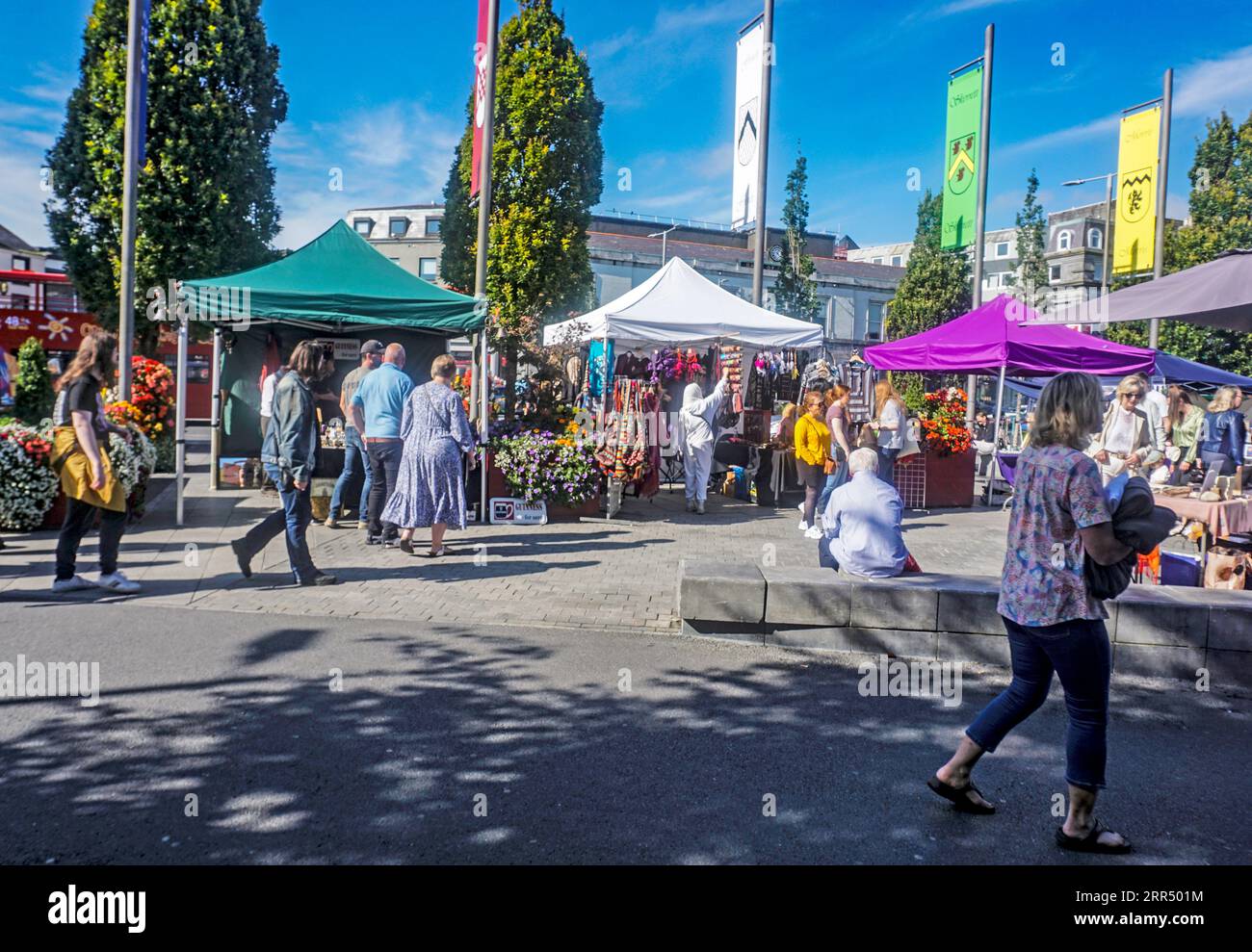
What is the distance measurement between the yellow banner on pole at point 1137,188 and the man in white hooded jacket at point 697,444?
32.8 feet

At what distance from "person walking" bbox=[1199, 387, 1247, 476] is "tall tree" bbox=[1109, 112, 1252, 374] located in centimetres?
1603

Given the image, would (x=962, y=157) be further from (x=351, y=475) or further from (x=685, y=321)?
(x=351, y=475)

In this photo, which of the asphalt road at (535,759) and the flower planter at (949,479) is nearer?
the asphalt road at (535,759)

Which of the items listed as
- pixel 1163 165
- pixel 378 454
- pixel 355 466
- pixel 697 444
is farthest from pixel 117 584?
pixel 1163 165

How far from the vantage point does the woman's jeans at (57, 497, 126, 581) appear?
6676mm

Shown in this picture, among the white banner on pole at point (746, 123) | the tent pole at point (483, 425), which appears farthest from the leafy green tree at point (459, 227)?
the tent pole at point (483, 425)

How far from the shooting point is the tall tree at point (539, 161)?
17.7m

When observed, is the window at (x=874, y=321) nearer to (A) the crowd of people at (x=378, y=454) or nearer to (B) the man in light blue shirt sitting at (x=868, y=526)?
(A) the crowd of people at (x=378, y=454)

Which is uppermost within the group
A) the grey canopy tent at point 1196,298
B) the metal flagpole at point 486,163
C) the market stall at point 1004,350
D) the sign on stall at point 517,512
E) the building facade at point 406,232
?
the building facade at point 406,232

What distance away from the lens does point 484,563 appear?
8594 millimetres

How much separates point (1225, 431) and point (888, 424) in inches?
140

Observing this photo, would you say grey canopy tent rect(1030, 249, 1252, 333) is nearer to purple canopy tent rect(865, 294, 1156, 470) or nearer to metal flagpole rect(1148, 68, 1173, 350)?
purple canopy tent rect(865, 294, 1156, 470)

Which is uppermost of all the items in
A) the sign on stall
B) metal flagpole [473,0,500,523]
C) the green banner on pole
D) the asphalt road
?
the green banner on pole

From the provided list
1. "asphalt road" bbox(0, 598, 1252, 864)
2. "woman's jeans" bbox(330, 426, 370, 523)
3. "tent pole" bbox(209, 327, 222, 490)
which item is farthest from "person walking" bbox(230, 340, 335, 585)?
"tent pole" bbox(209, 327, 222, 490)
